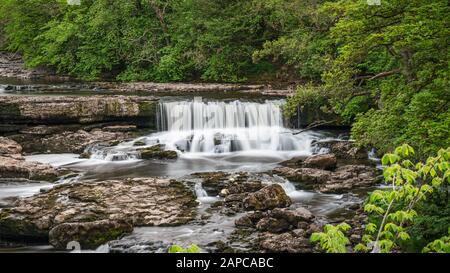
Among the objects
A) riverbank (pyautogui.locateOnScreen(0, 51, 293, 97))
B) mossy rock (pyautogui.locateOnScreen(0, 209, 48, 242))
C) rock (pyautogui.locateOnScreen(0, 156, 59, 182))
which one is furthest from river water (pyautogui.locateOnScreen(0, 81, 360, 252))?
riverbank (pyautogui.locateOnScreen(0, 51, 293, 97))

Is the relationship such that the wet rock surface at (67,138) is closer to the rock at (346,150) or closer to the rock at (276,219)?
the rock at (346,150)

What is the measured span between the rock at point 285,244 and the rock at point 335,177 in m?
3.93

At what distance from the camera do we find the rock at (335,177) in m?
14.2

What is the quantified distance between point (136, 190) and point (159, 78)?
18.8 meters

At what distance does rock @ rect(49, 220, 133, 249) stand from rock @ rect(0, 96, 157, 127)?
34.7ft

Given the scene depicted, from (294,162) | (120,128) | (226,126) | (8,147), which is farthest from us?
Result: (226,126)

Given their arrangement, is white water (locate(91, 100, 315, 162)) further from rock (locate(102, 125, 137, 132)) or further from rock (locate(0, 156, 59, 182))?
rock (locate(0, 156, 59, 182))

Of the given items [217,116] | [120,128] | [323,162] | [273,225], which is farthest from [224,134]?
[273,225]

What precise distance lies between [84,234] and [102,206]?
5.42ft

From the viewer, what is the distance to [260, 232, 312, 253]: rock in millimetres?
9820

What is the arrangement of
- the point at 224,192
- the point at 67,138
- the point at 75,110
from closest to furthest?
the point at 224,192 → the point at 67,138 → the point at 75,110

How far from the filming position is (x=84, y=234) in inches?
410

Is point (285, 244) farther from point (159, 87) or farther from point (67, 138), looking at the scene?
point (159, 87)
